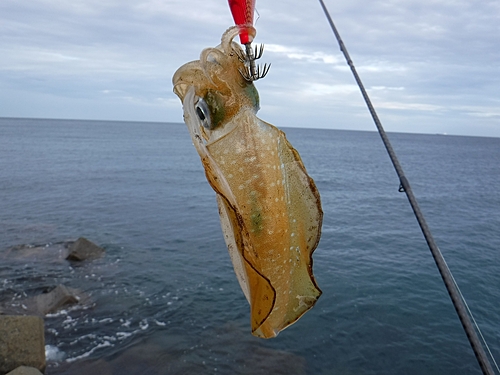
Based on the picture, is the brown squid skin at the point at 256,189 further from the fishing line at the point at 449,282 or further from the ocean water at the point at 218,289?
the ocean water at the point at 218,289

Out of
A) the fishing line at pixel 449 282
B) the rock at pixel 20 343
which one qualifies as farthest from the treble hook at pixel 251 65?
the rock at pixel 20 343

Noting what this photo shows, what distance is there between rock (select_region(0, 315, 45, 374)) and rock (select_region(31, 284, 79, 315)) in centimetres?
455

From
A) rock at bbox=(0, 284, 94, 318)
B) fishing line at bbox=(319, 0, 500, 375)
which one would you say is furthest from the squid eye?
rock at bbox=(0, 284, 94, 318)

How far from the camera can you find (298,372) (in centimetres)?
1137

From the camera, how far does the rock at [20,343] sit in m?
9.02

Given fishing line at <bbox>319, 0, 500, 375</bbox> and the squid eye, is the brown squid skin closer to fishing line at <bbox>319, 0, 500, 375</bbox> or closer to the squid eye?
the squid eye

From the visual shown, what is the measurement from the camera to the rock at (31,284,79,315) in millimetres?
13805

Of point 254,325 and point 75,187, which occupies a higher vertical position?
point 254,325

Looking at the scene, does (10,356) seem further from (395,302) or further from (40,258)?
(395,302)

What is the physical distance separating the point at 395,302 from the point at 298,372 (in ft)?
21.0

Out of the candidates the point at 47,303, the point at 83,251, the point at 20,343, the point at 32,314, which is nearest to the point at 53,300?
the point at 47,303

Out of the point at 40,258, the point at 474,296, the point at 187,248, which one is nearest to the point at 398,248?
the point at 474,296

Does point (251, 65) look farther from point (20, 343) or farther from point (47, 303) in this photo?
point (47, 303)

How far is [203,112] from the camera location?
2275 mm
